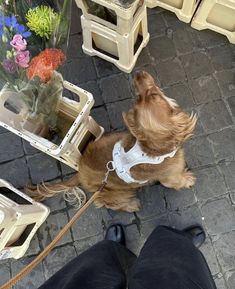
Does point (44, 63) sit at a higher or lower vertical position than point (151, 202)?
higher

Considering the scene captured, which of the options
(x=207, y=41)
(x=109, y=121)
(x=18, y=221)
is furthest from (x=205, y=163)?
(x=18, y=221)

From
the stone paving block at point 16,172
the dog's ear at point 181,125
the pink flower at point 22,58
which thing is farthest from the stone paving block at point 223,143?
the pink flower at point 22,58

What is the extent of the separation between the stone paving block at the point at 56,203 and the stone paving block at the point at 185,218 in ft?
2.75

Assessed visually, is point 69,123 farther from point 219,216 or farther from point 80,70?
point 219,216

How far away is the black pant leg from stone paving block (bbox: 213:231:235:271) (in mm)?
713

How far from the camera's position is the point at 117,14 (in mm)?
2609

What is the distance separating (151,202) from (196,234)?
16.1 inches

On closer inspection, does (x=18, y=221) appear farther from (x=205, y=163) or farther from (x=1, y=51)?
(x=205, y=163)

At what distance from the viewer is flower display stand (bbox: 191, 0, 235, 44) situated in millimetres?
3123

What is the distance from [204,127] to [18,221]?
1576 millimetres

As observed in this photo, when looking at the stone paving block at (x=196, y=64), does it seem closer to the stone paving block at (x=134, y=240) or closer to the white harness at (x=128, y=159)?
the white harness at (x=128, y=159)

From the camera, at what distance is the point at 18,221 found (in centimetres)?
264

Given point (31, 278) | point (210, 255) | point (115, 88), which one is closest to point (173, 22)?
point (115, 88)

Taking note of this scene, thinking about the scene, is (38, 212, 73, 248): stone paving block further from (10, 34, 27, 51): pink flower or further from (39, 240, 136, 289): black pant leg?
(10, 34, 27, 51): pink flower
